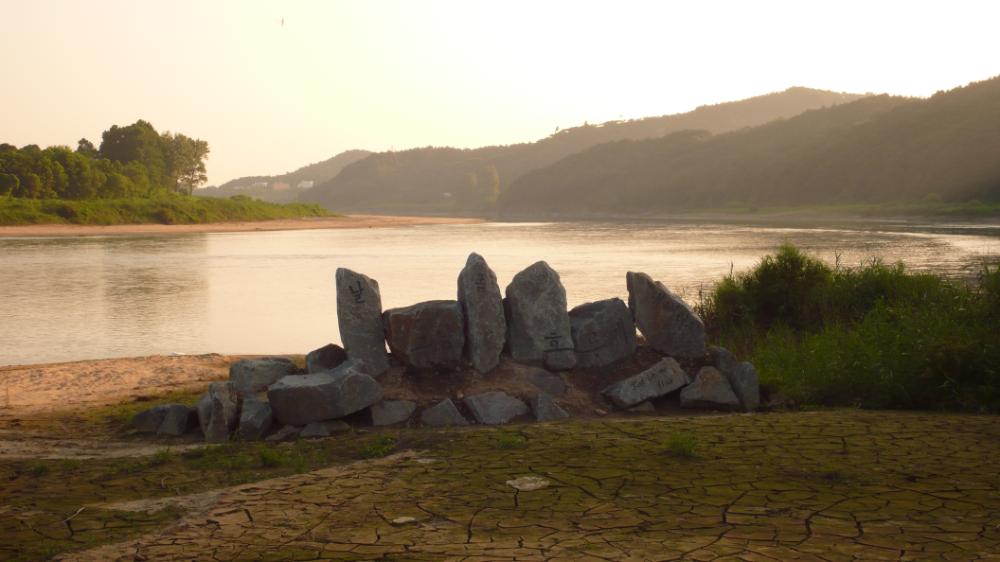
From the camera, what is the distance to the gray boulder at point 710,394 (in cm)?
977

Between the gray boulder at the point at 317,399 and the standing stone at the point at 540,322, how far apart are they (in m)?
2.17

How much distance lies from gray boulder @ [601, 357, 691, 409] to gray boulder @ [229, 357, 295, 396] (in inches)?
146

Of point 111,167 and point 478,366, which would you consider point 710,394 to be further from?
point 111,167

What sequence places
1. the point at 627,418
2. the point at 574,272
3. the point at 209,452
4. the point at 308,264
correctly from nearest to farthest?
the point at 209,452, the point at 627,418, the point at 574,272, the point at 308,264

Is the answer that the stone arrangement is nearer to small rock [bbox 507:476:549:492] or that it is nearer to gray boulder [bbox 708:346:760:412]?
gray boulder [bbox 708:346:760:412]

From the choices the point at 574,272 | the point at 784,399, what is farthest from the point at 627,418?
the point at 574,272

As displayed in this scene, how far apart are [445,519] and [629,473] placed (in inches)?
61.2

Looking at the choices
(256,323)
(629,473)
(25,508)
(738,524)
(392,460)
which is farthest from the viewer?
(256,323)

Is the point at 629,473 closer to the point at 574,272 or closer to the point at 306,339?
the point at 306,339

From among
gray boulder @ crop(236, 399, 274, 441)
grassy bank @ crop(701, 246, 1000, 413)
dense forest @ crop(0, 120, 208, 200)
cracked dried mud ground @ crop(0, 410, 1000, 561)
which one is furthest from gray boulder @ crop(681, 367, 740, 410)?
dense forest @ crop(0, 120, 208, 200)

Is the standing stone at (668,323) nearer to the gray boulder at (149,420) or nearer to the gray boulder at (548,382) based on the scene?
the gray boulder at (548,382)

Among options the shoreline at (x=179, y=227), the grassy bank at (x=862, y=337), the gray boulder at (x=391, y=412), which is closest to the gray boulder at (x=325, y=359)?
the gray boulder at (x=391, y=412)

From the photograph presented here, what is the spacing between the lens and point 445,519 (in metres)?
5.59

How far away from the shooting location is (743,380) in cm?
1002
